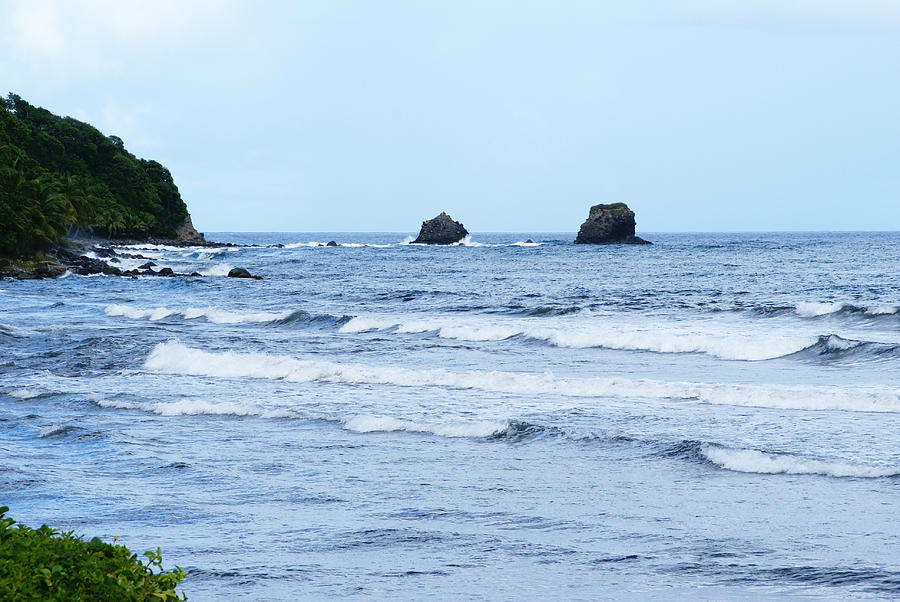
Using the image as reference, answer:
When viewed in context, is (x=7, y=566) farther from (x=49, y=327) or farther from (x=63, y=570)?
(x=49, y=327)

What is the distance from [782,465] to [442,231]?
118 meters

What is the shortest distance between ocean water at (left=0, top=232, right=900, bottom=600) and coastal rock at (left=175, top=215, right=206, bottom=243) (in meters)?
92.7

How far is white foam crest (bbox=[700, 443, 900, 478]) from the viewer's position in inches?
378

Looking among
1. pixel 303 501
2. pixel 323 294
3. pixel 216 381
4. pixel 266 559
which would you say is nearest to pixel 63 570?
pixel 266 559

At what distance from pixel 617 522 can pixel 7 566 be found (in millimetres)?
5735

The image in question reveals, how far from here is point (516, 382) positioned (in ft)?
54.4

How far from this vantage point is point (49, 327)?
26.4 metres

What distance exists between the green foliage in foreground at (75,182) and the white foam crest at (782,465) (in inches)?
1969

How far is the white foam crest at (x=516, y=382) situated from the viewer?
14.2m

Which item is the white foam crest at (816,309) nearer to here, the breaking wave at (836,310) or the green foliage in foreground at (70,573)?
the breaking wave at (836,310)

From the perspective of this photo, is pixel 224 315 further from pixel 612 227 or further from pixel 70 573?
pixel 612 227

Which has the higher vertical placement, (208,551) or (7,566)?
(7,566)

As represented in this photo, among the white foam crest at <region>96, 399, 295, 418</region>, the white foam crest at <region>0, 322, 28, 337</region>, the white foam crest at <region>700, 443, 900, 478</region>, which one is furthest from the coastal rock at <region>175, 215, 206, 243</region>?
the white foam crest at <region>700, 443, 900, 478</region>

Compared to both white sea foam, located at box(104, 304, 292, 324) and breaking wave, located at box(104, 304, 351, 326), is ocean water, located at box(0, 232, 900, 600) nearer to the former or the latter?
breaking wave, located at box(104, 304, 351, 326)
